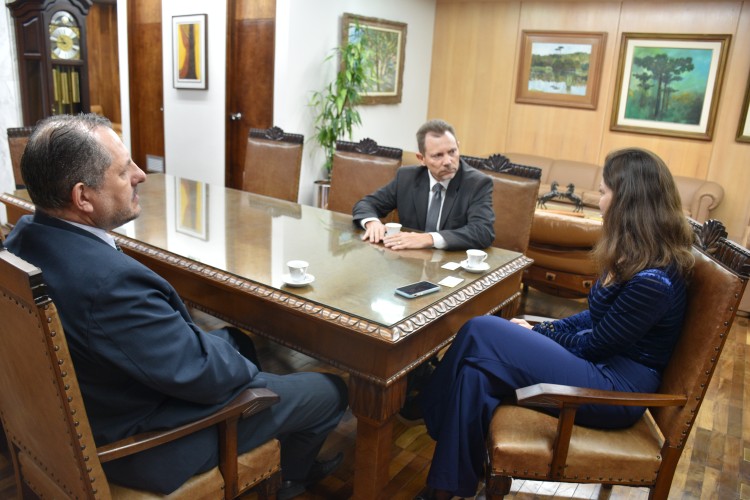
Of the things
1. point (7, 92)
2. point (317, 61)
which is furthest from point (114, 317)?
point (317, 61)

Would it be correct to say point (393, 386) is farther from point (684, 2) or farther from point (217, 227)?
→ point (684, 2)

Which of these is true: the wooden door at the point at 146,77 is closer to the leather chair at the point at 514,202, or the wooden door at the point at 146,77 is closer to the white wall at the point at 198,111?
the white wall at the point at 198,111

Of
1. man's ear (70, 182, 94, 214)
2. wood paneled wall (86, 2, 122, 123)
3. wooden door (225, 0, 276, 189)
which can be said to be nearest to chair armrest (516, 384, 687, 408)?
man's ear (70, 182, 94, 214)

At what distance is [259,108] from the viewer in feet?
17.6

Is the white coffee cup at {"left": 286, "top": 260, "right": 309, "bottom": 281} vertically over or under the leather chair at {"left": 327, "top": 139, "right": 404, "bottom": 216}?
under

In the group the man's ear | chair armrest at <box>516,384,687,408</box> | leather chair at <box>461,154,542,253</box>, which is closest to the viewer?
the man's ear

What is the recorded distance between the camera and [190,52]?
218 inches

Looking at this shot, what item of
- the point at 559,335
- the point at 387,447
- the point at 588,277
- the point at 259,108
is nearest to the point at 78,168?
the point at 387,447

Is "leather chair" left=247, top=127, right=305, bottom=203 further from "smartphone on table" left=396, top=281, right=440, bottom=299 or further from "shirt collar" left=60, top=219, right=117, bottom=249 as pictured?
"shirt collar" left=60, top=219, right=117, bottom=249

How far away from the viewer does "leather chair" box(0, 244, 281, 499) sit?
1100mm

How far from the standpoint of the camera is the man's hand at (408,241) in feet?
7.57

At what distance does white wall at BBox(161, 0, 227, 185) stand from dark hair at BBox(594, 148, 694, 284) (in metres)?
4.49

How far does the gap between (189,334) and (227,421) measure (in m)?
0.23

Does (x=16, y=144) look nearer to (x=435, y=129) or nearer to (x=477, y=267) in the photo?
(x=435, y=129)
